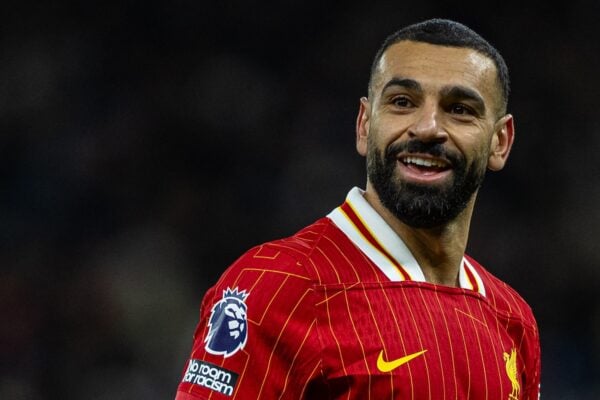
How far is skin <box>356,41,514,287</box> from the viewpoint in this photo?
7.00 ft

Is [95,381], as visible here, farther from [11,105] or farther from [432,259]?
[432,259]

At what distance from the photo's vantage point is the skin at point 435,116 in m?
2.13

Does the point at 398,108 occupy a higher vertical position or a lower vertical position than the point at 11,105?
lower

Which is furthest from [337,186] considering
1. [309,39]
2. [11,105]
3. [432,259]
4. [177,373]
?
[432,259]

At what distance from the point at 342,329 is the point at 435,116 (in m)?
0.55

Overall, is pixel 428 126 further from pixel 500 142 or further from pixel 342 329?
pixel 342 329

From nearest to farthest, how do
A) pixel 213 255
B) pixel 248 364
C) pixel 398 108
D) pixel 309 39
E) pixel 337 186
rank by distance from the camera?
1. pixel 248 364
2. pixel 398 108
3. pixel 213 255
4. pixel 337 186
5. pixel 309 39

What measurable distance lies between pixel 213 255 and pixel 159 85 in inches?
49.3

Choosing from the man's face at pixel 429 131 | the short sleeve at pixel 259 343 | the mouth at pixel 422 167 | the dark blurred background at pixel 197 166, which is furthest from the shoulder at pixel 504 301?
the dark blurred background at pixel 197 166

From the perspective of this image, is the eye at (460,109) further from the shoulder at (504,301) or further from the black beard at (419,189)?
the shoulder at (504,301)

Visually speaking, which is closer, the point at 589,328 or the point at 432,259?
the point at 432,259

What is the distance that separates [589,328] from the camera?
19.8 feet

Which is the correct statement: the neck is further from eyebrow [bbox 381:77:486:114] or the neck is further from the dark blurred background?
the dark blurred background

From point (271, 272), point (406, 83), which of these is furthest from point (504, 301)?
point (271, 272)
